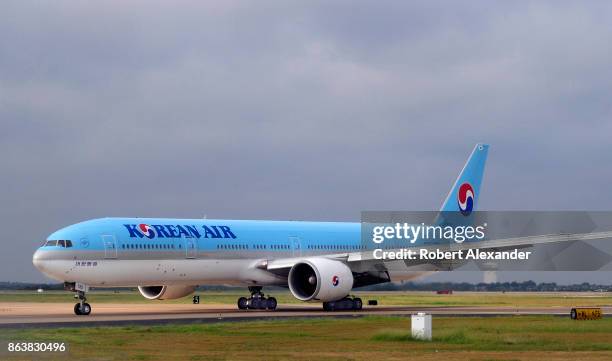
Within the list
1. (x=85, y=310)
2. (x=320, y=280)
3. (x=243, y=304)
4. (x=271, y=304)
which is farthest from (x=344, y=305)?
(x=85, y=310)

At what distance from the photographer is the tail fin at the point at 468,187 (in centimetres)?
6881

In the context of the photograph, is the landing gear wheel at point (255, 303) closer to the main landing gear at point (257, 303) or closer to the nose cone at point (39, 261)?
the main landing gear at point (257, 303)

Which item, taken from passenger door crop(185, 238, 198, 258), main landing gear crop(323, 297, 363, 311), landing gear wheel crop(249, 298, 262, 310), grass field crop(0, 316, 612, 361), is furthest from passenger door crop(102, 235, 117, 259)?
A: main landing gear crop(323, 297, 363, 311)

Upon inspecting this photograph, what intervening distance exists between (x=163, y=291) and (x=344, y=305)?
34.1ft

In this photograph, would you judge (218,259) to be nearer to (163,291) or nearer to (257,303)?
(257,303)

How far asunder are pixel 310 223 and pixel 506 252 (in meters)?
12.9

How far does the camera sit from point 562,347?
105 feet

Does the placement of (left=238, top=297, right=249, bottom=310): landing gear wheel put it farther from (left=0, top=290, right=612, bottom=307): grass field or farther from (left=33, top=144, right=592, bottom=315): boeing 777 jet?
(left=0, top=290, right=612, bottom=307): grass field

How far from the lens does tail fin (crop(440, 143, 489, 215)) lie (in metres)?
68.8

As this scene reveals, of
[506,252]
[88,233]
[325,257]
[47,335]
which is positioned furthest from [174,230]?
[506,252]

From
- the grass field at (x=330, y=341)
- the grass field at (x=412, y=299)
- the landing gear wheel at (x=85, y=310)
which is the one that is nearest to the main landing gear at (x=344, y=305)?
the grass field at (x=412, y=299)

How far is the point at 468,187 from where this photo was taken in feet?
227

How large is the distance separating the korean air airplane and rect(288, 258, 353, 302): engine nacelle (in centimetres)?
Answer: 5

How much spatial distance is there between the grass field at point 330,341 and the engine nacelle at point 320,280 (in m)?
11.5
